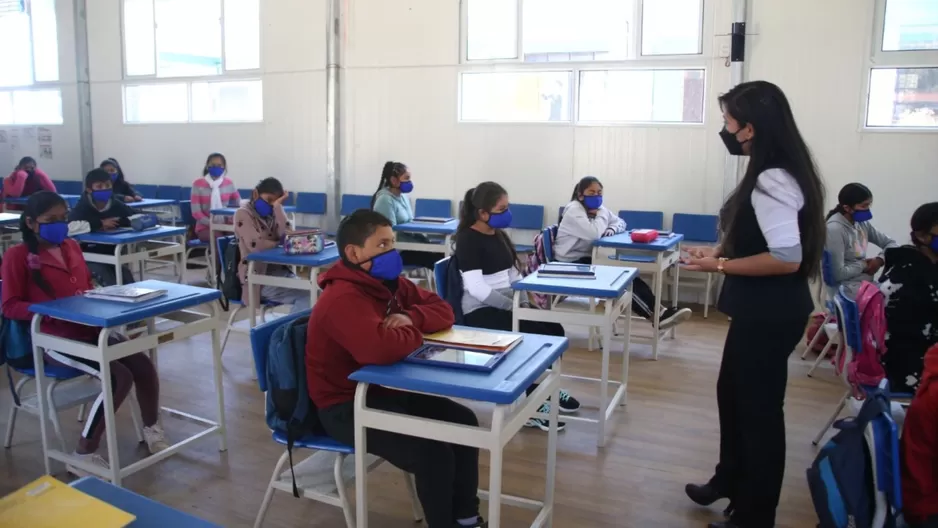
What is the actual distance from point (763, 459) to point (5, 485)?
292 centimetres

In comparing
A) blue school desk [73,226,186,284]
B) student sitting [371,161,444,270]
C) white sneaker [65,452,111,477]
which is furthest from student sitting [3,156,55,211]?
white sneaker [65,452,111,477]

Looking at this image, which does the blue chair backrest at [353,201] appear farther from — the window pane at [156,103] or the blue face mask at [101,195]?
the blue face mask at [101,195]

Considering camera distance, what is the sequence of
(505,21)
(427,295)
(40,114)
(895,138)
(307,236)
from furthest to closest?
(40,114) → (505,21) → (895,138) → (307,236) → (427,295)

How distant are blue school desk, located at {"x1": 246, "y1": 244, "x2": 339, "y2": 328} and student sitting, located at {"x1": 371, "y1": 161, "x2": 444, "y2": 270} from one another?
Answer: 5.05 feet

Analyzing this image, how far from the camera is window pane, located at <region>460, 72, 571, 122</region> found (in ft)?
22.6

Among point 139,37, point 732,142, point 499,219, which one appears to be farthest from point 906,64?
point 139,37

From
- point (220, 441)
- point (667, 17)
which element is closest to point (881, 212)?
point (667, 17)

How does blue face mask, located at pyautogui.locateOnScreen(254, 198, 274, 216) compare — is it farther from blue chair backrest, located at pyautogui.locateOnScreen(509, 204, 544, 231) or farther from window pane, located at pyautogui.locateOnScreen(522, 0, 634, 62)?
window pane, located at pyautogui.locateOnScreen(522, 0, 634, 62)

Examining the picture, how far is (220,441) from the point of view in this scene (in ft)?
10.8

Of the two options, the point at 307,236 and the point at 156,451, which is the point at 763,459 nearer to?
the point at 156,451

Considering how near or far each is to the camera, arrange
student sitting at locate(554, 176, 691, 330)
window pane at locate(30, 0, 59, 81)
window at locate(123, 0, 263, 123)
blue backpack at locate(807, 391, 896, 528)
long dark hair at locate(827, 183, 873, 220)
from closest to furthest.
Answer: blue backpack at locate(807, 391, 896, 528) → long dark hair at locate(827, 183, 873, 220) → student sitting at locate(554, 176, 691, 330) → window at locate(123, 0, 263, 123) → window pane at locate(30, 0, 59, 81)

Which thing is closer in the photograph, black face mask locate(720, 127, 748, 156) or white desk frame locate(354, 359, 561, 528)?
white desk frame locate(354, 359, 561, 528)

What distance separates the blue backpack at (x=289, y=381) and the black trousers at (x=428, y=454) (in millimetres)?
70

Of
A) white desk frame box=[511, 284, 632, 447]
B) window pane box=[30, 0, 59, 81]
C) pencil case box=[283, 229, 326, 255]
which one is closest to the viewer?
white desk frame box=[511, 284, 632, 447]
